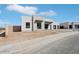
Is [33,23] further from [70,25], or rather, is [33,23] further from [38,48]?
[38,48]

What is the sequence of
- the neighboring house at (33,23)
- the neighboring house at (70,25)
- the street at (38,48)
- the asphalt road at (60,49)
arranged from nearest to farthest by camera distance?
the street at (38,48), the asphalt road at (60,49), the neighboring house at (33,23), the neighboring house at (70,25)

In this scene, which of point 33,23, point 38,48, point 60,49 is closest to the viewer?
point 60,49

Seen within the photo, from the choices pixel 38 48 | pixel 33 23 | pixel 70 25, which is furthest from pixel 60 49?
pixel 70 25

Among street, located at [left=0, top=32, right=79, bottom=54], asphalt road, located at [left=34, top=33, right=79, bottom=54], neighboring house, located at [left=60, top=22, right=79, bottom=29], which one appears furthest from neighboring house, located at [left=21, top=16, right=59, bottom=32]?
asphalt road, located at [left=34, top=33, right=79, bottom=54]

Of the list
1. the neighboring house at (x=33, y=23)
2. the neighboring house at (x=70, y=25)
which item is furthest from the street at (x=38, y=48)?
the neighboring house at (x=70, y=25)

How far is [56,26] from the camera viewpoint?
50.9m

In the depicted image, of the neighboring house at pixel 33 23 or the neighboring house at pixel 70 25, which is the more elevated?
the neighboring house at pixel 33 23

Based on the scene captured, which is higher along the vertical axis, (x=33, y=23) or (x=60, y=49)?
(x=60, y=49)

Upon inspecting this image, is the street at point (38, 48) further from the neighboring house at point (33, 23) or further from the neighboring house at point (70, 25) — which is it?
the neighboring house at point (70, 25)

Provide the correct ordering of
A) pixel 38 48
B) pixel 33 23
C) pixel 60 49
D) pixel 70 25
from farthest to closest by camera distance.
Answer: pixel 70 25 → pixel 33 23 → pixel 38 48 → pixel 60 49
